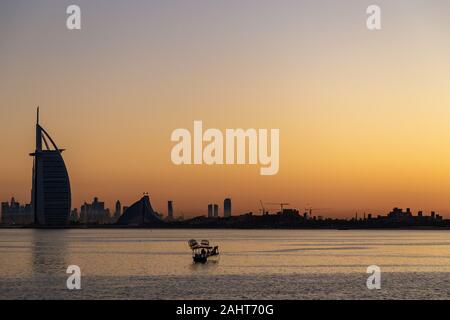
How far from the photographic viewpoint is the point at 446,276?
118 meters

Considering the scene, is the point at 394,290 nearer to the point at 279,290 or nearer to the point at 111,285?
the point at 279,290

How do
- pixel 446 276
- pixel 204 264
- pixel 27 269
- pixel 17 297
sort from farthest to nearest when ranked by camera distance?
pixel 204 264 → pixel 27 269 → pixel 446 276 → pixel 17 297

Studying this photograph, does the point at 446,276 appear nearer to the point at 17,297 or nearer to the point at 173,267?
the point at 173,267

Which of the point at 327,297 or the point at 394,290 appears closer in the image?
the point at 327,297

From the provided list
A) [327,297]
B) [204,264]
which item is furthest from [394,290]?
[204,264]

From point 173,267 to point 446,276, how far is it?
4652 centimetres

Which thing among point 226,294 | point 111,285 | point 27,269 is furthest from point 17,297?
point 27,269

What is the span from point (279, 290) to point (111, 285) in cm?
2170
